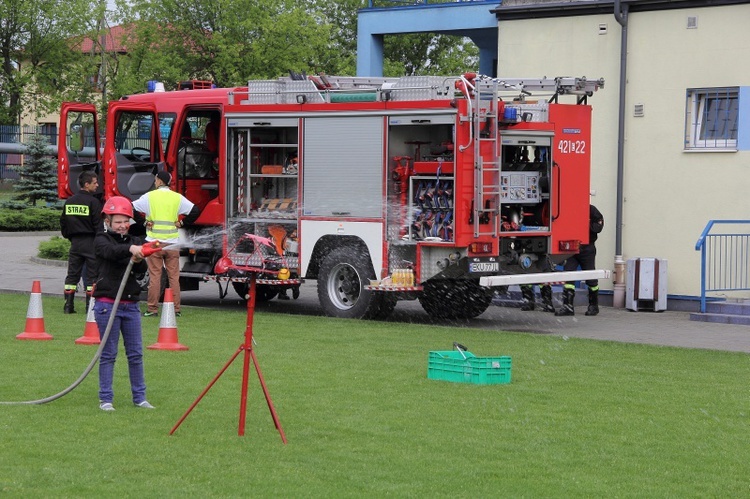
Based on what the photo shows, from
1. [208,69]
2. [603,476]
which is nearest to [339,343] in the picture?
[603,476]

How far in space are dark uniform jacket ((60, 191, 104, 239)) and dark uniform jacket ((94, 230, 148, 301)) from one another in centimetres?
653

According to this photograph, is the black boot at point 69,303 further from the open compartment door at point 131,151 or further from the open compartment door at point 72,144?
the open compartment door at point 72,144

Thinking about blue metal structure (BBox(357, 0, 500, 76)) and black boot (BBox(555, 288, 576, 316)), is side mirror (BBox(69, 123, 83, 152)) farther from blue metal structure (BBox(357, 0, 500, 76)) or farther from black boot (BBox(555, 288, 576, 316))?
black boot (BBox(555, 288, 576, 316))

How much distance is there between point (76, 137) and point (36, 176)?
23918mm

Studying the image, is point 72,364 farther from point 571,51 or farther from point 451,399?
point 571,51

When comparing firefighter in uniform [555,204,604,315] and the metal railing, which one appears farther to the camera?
the metal railing

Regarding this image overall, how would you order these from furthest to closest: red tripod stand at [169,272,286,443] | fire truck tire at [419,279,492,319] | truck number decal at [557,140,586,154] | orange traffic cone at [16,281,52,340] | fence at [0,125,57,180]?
1. fence at [0,125,57,180]
2. fire truck tire at [419,279,492,319]
3. truck number decal at [557,140,586,154]
4. orange traffic cone at [16,281,52,340]
5. red tripod stand at [169,272,286,443]

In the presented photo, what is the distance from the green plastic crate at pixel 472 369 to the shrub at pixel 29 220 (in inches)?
1139

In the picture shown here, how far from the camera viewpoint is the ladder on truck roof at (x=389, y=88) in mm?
15883

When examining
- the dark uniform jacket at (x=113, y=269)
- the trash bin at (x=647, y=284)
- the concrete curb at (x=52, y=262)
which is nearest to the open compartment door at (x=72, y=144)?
the concrete curb at (x=52, y=262)

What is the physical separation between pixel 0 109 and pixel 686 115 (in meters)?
47.7

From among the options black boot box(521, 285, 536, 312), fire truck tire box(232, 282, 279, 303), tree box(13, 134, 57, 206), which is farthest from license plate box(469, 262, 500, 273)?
tree box(13, 134, 57, 206)

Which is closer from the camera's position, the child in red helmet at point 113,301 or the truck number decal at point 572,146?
the child in red helmet at point 113,301

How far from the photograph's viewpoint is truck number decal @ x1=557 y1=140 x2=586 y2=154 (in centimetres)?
1694
